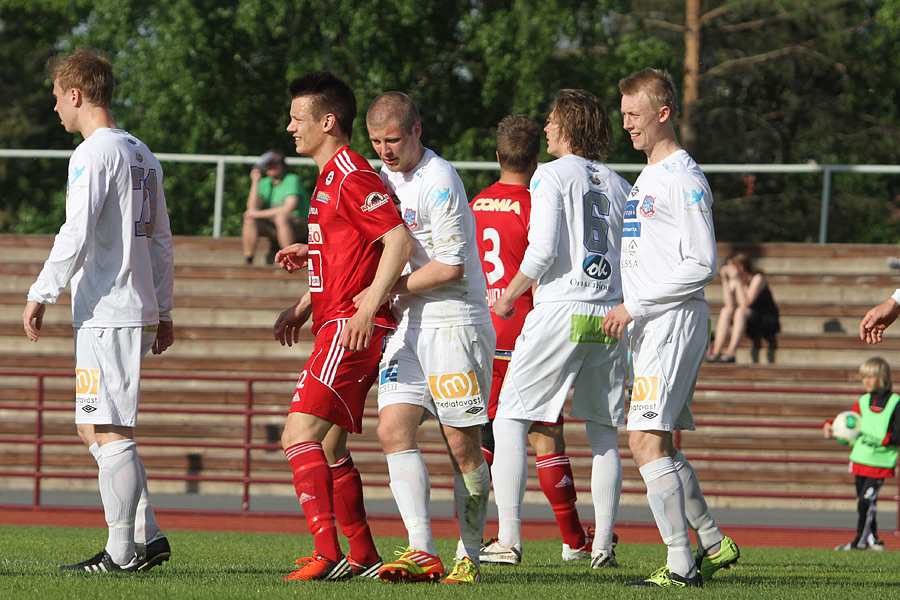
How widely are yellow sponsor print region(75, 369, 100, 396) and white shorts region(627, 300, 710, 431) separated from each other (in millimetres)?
2470

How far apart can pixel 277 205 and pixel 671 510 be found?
34.2ft

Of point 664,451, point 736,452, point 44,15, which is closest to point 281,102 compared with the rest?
point 44,15

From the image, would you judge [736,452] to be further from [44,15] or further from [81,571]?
[44,15]

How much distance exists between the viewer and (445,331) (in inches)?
217

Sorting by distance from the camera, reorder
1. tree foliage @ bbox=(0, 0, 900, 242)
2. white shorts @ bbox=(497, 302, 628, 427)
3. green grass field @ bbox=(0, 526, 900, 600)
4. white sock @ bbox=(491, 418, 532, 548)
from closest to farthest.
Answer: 1. green grass field @ bbox=(0, 526, 900, 600)
2. white shorts @ bbox=(497, 302, 628, 427)
3. white sock @ bbox=(491, 418, 532, 548)
4. tree foliage @ bbox=(0, 0, 900, 242)

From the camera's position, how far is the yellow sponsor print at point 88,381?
5.53 metres

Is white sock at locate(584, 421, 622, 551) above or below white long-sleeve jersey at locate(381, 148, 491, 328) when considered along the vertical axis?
below

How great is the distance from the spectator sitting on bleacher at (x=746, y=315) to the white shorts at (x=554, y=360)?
320 inches

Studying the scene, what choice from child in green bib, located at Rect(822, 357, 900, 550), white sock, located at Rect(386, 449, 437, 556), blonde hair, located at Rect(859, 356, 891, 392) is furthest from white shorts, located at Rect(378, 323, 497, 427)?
blonde hair, located at Rect(859, 356, 891, 392)

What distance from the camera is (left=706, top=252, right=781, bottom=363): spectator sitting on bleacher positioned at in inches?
565

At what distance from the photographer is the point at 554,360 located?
6.43m

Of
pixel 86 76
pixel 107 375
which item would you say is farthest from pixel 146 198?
pixel 107 375

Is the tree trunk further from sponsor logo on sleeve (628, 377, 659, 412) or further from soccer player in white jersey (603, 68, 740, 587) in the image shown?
sponsor logo on sleeve (628, 377, 659, 412)

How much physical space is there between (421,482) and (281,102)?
26221 millimetres
